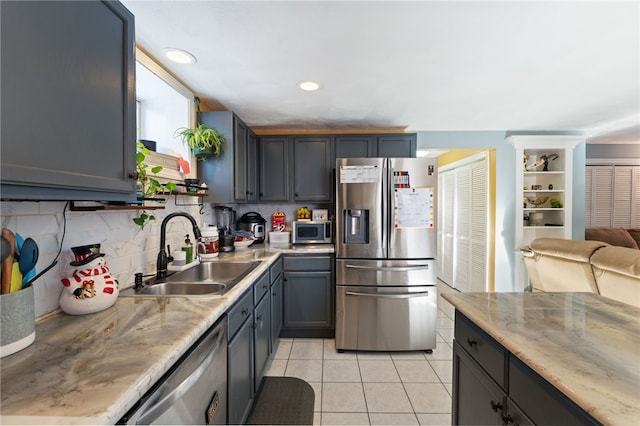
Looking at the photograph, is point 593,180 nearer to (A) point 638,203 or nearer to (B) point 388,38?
(A) point 638,203

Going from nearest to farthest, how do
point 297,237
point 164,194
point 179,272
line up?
1. point 179,272
2. point 164,194
3. point 297,237

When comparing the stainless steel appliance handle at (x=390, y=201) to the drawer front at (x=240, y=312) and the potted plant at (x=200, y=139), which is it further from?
the potted plant at (x=200, y=139)

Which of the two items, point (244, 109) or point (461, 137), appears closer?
point (244, 109)

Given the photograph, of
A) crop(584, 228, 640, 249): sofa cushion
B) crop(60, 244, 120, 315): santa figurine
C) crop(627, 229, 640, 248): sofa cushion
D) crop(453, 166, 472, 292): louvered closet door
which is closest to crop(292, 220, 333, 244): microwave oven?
crop(60, 244, 120, 315): santa figurine

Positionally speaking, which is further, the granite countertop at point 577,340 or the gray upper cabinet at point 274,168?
the gray upper cabinet at point 274,168

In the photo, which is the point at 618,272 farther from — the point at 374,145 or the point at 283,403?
the point at 283,403

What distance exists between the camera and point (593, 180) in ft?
14.5

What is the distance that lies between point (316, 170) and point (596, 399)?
2.83 metres

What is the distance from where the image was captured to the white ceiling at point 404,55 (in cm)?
136

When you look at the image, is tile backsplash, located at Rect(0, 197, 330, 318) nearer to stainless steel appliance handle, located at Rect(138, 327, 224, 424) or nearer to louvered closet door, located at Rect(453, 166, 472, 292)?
stainless steel appliance handle, located at Rect(138, 327, 224, 424)

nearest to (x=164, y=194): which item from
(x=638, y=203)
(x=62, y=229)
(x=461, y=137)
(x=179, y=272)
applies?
(x=179, y=272)

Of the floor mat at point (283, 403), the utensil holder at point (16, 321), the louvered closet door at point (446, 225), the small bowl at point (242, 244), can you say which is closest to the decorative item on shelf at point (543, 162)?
the louvered closet door at point (446, 225)

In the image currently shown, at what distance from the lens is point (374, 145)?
3.17 metres

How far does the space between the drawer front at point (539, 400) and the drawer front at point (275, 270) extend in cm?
178
